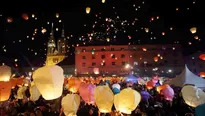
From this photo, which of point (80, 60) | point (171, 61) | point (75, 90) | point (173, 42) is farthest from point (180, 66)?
point (75, 90)

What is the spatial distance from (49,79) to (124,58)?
173 ft

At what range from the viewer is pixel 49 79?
6008 mm

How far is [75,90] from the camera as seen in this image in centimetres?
1550

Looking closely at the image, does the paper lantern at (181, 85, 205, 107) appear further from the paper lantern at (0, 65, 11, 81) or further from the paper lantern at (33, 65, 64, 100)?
the paper lantern at (0, 65, 11, 81)

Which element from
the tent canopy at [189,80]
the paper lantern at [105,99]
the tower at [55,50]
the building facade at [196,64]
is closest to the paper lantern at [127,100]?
the paper lantern at [105,99]

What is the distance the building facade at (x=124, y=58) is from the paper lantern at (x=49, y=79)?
5006cm

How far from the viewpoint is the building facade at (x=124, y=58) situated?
56.9m

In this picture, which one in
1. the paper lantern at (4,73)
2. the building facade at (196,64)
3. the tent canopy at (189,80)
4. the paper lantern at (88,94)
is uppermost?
the paper lantern at (4,73)

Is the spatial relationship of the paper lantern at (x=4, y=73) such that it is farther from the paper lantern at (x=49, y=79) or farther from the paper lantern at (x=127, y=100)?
the paper lantern at (x=127, y=100)

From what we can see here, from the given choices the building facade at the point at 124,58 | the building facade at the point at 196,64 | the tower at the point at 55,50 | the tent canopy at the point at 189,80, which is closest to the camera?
the tent canopy at the point at 189,80

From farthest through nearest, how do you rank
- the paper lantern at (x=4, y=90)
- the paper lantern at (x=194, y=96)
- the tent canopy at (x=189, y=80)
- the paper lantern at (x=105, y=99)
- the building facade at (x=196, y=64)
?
the building facade at (x=196, y=64)
the tent canopy at (x=189, y=80)
the paper lantern at (x=4, y=90)
the paper lantern at (x=194, y=96)
the paper lantern at (x=105, y=99)

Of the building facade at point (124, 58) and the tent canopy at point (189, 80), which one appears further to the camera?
the building facade at point (124, 58)

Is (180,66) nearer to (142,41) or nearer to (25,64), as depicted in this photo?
(142,41)

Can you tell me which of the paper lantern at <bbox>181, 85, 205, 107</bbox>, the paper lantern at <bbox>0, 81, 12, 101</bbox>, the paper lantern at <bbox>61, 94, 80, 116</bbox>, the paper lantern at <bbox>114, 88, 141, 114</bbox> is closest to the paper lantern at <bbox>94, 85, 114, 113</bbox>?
the paper lantern at <bbox>114, 88, 141, 114</bbox>
